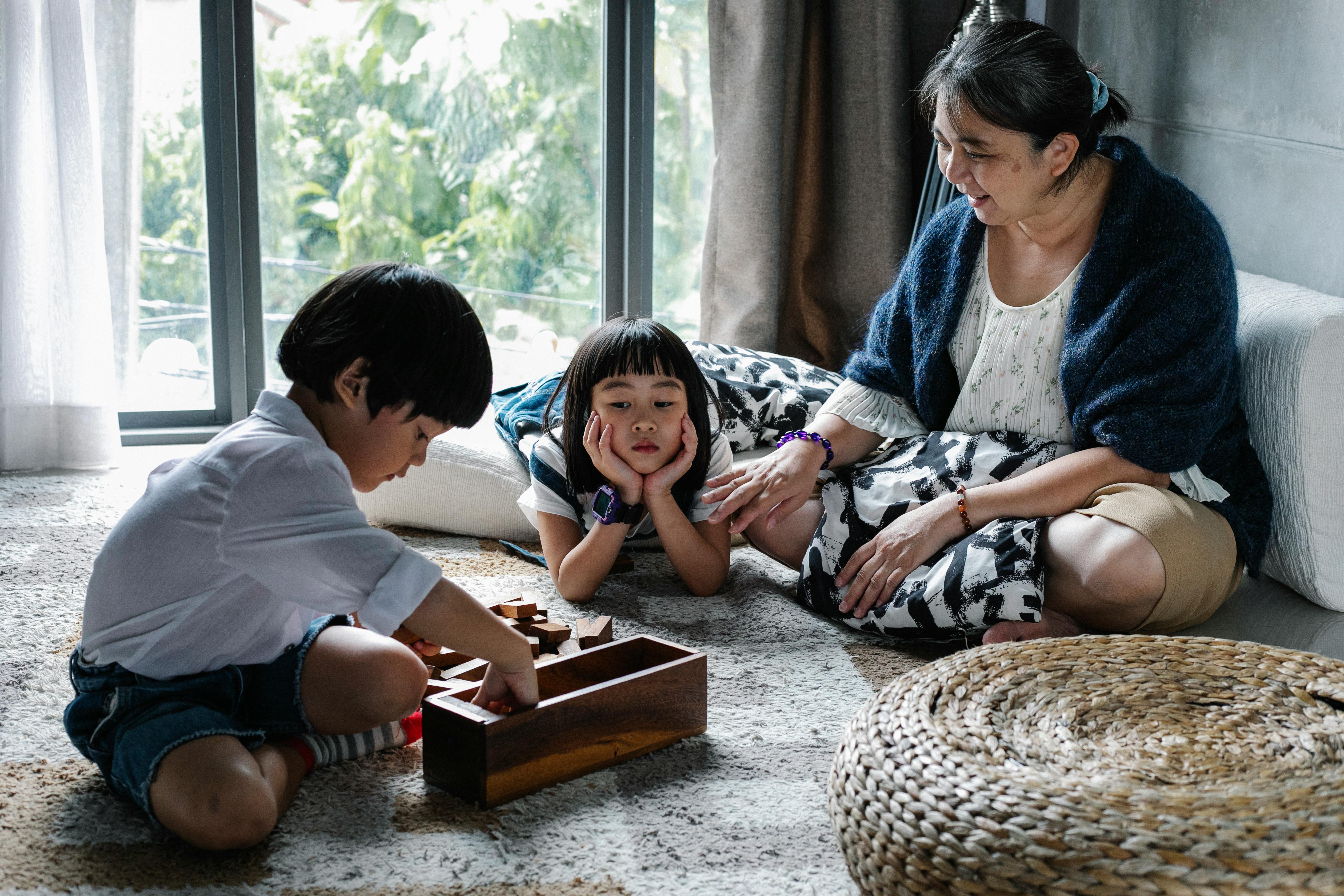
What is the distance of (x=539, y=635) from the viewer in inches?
61.8

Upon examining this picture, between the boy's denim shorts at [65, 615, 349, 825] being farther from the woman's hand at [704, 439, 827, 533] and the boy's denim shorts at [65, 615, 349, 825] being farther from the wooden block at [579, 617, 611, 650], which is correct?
the woman's hand at [704, 439, 827, 533]

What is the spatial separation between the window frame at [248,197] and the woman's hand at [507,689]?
6.64 feet

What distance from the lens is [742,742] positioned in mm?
1371

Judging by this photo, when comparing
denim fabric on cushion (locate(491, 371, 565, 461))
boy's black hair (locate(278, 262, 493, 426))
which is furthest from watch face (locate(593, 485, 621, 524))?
boy's black hair (locate(278, 262, 493, 426))

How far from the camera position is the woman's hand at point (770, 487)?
1818mm

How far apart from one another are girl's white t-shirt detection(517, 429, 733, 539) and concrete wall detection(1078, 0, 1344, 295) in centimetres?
100

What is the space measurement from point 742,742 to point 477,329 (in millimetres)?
575

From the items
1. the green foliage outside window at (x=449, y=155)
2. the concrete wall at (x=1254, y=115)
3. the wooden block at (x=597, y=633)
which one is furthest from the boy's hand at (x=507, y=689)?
the green foliage outside window at (x=449, y=155)

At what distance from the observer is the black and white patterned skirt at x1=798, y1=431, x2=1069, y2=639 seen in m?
1.62

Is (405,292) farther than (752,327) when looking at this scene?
No

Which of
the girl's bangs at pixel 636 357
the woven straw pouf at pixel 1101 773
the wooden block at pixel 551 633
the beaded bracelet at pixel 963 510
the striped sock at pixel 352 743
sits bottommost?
the striped sock at pixel 352 743

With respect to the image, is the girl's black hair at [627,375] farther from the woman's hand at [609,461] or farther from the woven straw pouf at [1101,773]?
the woven straw pouf at [1101,773]

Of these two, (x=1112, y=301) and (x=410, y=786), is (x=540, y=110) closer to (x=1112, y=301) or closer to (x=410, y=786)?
(x=1112, y=301)

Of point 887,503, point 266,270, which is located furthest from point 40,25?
point 887,503
